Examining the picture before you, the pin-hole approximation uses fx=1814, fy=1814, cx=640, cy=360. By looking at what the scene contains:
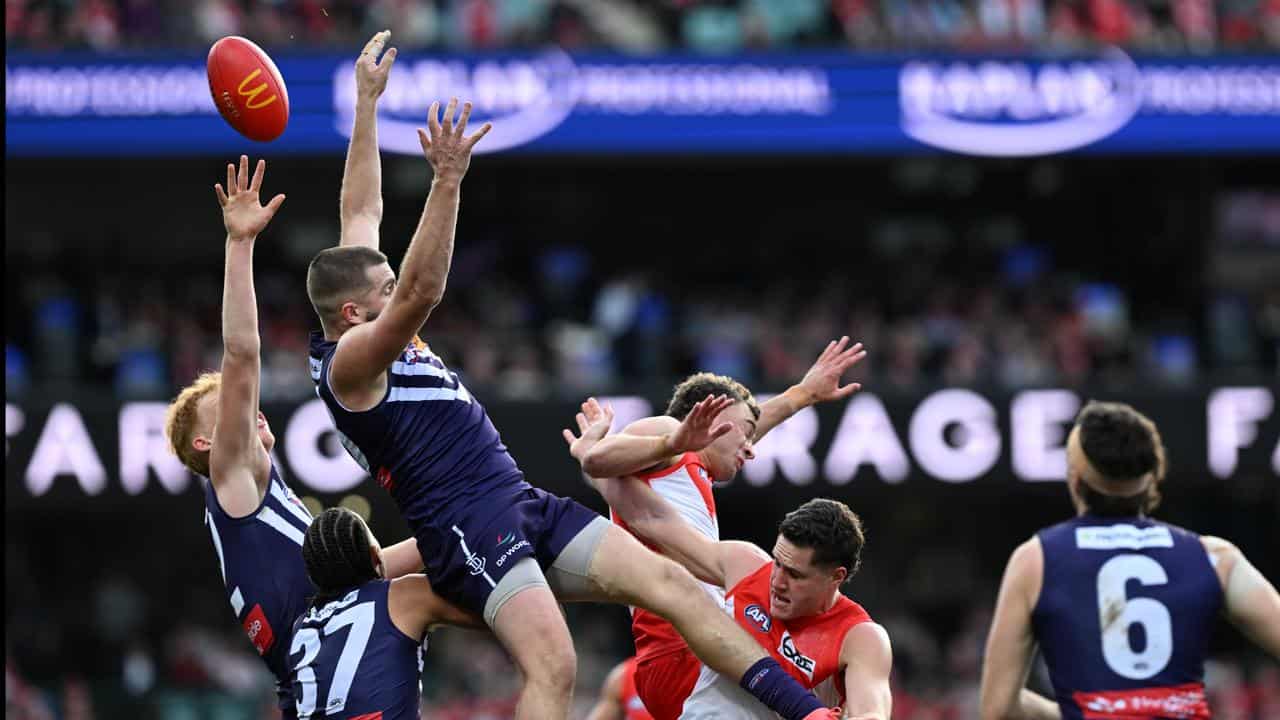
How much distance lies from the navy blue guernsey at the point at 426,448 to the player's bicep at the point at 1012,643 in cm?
177

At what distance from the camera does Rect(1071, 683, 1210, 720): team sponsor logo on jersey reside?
18.1 ft

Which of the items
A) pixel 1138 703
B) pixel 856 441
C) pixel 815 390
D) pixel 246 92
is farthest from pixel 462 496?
pixel 856 441

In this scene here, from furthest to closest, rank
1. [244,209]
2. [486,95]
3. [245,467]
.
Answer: [486,95] → [245,467] → [244,209]

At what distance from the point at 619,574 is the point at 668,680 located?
86 cm

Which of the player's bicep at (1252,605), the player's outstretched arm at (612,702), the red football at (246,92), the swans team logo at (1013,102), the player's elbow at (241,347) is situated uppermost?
the swans team logo at (1013,102)

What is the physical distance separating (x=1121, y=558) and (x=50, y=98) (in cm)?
1322

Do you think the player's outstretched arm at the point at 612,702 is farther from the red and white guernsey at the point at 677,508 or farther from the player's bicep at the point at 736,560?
the player's bicep at the point at 736,560

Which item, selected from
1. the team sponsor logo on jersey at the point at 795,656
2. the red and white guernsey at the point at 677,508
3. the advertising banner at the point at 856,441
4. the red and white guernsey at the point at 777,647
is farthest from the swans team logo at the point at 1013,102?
the team sponsor logo on jersey at the point at 795,656

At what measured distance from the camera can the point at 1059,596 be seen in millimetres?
5555

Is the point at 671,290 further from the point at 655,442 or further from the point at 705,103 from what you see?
the point at 655,442

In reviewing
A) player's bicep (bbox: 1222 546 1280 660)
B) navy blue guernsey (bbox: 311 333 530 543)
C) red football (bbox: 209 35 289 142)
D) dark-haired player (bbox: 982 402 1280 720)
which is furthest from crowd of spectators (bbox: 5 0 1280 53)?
player's bicep (bbox: 1222 546 1280 660)

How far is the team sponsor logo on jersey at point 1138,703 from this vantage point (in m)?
5.51

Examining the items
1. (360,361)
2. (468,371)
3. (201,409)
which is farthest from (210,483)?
(468,371)

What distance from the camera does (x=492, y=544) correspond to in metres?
6.18
